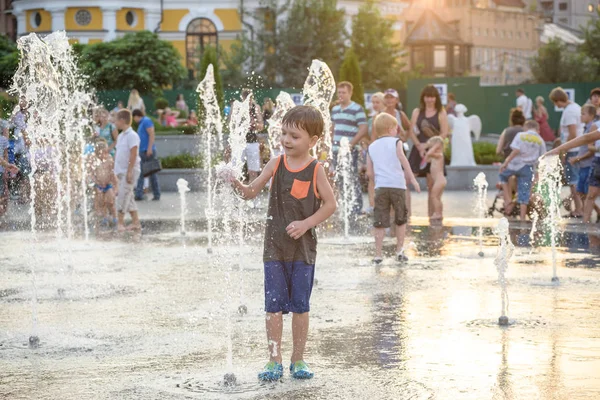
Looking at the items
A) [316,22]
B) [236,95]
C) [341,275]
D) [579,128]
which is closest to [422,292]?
[341,275]

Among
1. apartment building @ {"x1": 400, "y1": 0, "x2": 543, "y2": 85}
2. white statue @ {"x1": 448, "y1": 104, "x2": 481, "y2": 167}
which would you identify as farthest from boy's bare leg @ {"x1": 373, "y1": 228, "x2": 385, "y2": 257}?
apartment building @ {"x1": 400, "y1": 0, "x2": 543, "y2": 85}

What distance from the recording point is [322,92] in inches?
749

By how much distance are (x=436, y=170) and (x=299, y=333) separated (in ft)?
30.3

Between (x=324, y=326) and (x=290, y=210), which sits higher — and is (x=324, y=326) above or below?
below

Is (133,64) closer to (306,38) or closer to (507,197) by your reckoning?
(306,38)

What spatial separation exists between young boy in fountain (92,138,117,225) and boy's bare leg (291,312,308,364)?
9153 millimetres

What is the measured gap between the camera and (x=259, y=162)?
1869cm

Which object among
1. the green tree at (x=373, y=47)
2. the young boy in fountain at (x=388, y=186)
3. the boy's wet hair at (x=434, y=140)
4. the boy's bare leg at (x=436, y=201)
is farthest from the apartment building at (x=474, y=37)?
the young boy in fountain at (x=388, y=186)

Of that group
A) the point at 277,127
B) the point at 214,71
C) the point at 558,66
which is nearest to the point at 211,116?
the point at 214,71

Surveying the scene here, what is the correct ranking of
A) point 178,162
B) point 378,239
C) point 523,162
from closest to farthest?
point 378,239, point 523,162, point 178,162

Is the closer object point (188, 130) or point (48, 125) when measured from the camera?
point (48, 125)

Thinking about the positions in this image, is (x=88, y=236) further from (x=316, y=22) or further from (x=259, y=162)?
(x=316, y=22)

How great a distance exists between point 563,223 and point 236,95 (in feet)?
102

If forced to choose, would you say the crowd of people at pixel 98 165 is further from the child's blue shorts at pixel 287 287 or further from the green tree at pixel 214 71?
the green tree at pixel 214 71
